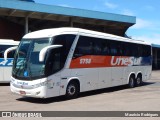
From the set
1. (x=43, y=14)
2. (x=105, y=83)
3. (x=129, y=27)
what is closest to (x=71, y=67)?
(x=105, y=83)

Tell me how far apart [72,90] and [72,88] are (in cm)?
9

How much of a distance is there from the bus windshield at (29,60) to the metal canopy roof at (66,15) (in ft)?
48.9

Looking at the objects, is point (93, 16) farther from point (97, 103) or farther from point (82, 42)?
point (97, 103)

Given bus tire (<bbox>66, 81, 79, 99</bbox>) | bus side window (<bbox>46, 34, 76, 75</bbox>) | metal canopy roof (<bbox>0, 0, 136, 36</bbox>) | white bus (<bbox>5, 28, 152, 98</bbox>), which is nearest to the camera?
white bus (<bbox>5, 28, 152, 98</bbox>)

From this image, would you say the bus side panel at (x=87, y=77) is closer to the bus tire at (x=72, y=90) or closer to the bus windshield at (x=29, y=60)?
the bus tire at (x=72, y=90)

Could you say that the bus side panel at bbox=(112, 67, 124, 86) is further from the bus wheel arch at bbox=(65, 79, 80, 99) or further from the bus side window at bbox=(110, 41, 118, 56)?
the bus wheel arch at bbox=(65, 79, 80, 99)

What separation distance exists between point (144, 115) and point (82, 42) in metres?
5.87

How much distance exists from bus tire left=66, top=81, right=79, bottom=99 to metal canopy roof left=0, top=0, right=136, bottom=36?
15296 mm

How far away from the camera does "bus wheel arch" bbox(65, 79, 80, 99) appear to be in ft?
45.9

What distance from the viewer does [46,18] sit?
3334cm

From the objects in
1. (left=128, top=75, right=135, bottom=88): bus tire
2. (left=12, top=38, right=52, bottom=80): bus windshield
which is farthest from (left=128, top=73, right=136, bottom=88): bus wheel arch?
(left=12, top=38, right=52, bottom=80): bus windshield

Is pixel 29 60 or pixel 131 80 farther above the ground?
pixel 29 60

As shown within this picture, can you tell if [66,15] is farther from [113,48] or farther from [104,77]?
[104,77]

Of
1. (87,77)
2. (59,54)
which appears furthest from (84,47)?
(59,54)
